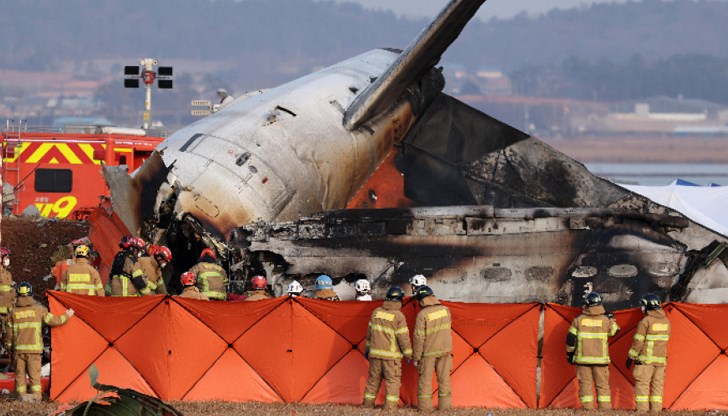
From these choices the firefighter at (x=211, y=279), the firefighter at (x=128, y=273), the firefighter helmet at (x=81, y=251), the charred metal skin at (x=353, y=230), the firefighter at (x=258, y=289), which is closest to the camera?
the firefighter at (x=258, y=289)

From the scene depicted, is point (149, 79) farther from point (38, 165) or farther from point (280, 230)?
point (280, 230)

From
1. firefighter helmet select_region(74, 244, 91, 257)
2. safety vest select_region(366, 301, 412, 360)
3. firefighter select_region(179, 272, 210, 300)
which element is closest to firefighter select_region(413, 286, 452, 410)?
safety vest select_region(366, 301, 412, 360)

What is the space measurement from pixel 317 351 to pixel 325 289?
6.24ft

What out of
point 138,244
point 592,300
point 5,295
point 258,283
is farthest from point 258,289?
point 592,300

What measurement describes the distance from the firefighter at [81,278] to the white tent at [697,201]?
2212 cm

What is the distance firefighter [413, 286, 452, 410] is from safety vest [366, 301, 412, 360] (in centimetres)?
18

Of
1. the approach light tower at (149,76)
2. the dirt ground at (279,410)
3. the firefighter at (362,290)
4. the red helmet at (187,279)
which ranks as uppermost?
the approach light tower at (149,76)

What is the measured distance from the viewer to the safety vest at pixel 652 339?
17922 mm

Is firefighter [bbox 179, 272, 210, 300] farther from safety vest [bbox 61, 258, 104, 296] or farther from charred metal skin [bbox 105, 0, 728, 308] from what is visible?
charred metal skin [bbox 105, 0, 728, 308]

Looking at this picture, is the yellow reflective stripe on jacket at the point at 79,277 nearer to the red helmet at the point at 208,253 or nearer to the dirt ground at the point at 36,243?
the red helmet at the point at 208,253

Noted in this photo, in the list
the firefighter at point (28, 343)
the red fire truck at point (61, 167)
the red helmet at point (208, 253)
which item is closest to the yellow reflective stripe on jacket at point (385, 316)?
the red helmet at point (208, 253)

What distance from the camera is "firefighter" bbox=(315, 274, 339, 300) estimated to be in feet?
65.4

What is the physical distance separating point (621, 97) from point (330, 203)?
78.9 meters

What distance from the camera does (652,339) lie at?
1794cm
